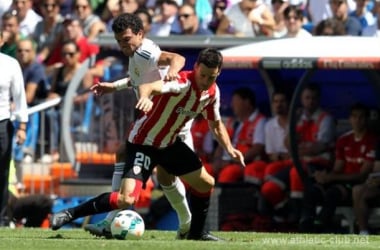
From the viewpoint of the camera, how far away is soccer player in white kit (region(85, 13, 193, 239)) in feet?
41.6

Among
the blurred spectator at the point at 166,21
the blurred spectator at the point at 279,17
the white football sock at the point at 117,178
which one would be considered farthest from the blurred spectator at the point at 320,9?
the white football sock at the point at 117,178

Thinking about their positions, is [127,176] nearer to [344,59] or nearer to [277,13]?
[344,59]

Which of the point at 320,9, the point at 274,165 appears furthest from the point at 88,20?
Result: the point at 274,165

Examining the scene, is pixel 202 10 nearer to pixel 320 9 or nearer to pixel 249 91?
pixel 320 9

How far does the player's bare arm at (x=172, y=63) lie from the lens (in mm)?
12430

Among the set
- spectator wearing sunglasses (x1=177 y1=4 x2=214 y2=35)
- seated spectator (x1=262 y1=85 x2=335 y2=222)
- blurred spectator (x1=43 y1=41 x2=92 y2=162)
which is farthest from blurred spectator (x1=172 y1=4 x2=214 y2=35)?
seated spectator (x1=262 y1=85 x2=335 y2=222)

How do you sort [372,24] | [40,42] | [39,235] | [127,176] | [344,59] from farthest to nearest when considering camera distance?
[40,42] < [372,24] < [344,59] < [39,235] < [127,176]

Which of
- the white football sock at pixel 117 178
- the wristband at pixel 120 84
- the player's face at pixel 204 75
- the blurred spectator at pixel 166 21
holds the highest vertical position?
the player's face at pixel 204 75

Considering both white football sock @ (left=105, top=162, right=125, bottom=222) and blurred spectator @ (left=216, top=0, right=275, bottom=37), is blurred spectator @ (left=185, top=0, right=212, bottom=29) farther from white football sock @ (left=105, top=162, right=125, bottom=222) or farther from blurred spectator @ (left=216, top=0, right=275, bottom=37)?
white football sock @ (left=105, top=162, right=125, bottom=222)

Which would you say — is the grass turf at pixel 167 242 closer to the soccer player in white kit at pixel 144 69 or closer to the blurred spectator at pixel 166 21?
the soccer player in white kit at pixel 144 69

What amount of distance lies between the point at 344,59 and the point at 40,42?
6.41 m

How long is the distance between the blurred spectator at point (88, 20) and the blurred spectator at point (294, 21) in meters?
3.16

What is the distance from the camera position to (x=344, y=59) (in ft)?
56.9

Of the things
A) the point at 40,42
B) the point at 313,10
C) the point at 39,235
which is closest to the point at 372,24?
the point at 313,10
